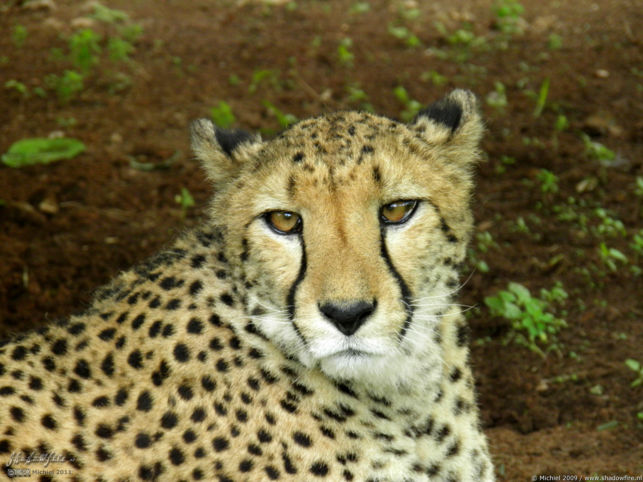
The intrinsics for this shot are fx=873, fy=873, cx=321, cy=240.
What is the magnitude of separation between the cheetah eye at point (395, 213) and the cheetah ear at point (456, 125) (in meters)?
0.33

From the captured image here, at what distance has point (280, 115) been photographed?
5473 millimetres

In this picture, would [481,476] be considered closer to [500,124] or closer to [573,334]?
[573,334]

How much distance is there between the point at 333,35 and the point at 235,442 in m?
4.91

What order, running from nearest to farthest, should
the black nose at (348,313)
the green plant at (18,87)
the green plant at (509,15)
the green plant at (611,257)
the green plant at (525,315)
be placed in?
the black nose at (348,313) < the green plant at (525,315) < the green plant at (611,257) < the green plant at (18,87) < the green plant at (509,15)

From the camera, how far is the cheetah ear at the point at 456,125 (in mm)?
2662

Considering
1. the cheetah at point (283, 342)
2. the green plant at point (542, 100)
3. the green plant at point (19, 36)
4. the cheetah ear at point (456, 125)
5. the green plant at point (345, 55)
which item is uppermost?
the cheetah ear at point (456, 125)

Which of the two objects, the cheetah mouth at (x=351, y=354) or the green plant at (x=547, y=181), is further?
the green plant at (x=547, y=181)

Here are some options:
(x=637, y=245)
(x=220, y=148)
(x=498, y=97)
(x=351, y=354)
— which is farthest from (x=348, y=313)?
(x=498, y=97)

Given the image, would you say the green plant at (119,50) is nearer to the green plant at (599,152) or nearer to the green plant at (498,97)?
the green plant at (498,97)

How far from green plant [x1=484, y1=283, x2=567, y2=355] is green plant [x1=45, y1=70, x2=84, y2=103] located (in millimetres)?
3288

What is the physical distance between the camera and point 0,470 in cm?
235

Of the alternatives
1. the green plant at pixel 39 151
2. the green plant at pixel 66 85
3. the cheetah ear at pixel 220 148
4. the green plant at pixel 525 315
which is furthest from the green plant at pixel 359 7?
the cheetah ear at pixel 220 148

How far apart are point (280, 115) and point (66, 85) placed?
1.55 m

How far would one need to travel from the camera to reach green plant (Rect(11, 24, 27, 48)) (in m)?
6.54
